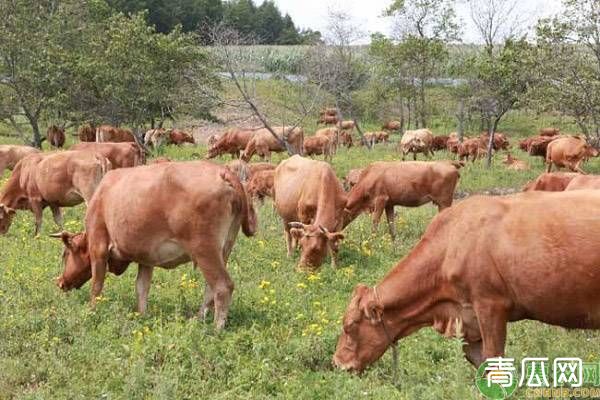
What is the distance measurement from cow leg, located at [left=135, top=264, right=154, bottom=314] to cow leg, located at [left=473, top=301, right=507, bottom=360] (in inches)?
183

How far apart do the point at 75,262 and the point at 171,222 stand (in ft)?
6.90

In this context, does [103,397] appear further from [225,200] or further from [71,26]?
[71,26]

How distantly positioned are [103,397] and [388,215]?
414 inches

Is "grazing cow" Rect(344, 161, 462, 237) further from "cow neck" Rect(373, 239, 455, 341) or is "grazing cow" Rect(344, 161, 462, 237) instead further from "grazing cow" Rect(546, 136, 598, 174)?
"grazing cow" Rect(546, 136, 598, 174)

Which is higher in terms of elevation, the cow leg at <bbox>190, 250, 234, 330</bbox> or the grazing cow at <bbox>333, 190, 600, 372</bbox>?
the grazing cow at <bbox>333, 190, 600, 372</bbox>

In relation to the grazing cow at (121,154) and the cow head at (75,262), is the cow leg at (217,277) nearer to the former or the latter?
the cow head at (75,262)

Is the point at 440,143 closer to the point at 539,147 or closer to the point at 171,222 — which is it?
the point at 539,147

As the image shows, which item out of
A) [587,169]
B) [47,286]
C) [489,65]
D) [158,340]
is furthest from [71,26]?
[158,340]

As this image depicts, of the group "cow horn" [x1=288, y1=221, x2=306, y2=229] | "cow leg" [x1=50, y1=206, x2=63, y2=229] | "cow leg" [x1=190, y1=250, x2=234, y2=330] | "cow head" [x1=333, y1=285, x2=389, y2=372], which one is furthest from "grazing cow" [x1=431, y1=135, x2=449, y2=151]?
"cow head" [x1=333, y1=285, x2=389, y2=372]

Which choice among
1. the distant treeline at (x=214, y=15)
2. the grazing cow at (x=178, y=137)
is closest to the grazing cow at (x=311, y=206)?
the grazing cow at (x=178, y=137)

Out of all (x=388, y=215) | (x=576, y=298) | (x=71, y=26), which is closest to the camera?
(x=576, y=298)

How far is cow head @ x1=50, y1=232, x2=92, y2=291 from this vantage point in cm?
938

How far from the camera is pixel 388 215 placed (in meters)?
15.9

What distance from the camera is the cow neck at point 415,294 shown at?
248 inches
